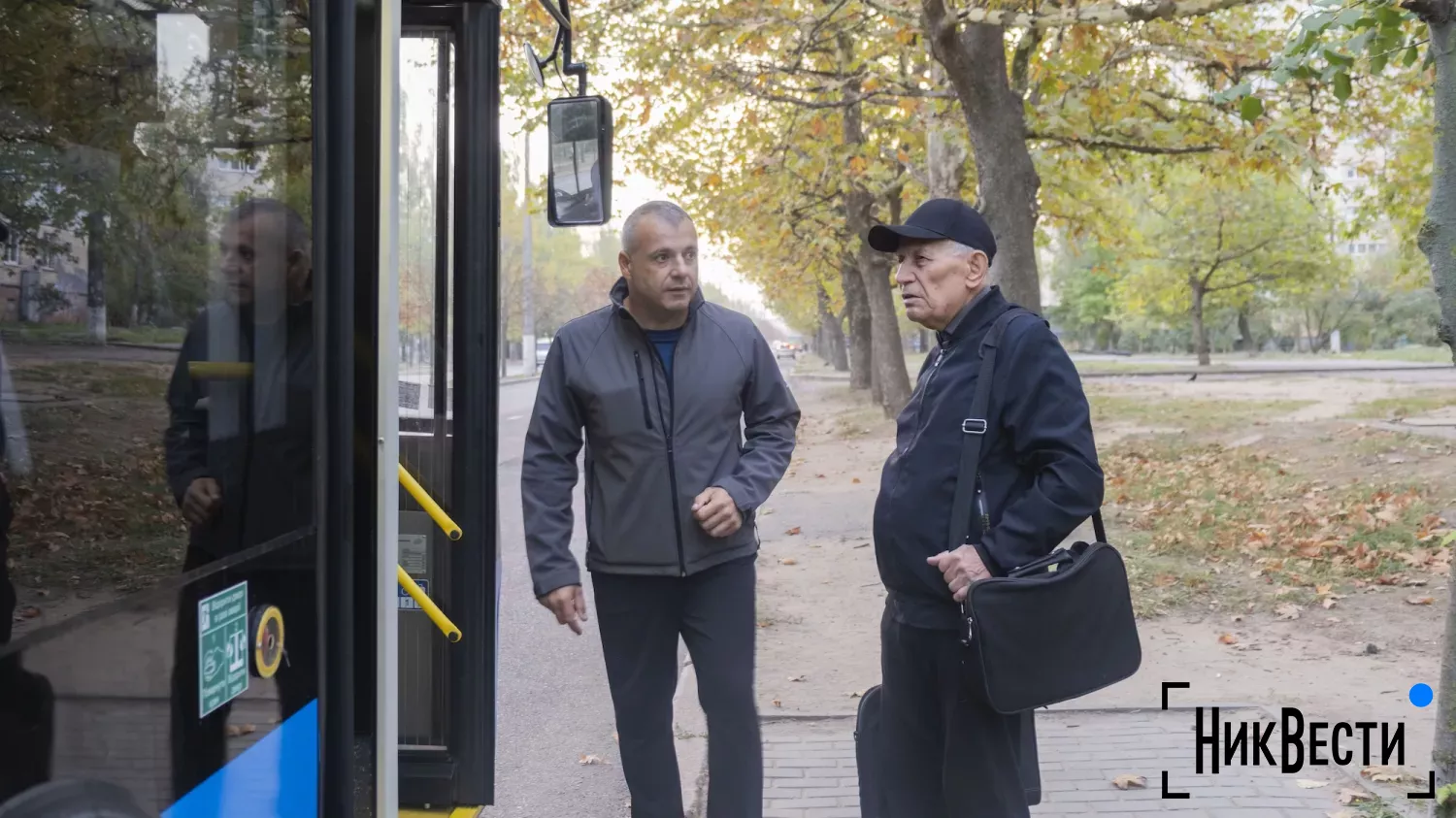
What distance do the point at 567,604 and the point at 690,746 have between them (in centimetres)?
216

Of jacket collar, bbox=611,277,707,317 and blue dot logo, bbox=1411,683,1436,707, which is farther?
blue dot logo, bbox=1411,683,1436,707

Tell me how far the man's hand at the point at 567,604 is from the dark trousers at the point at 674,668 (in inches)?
2.4

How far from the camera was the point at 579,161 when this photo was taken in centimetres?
385

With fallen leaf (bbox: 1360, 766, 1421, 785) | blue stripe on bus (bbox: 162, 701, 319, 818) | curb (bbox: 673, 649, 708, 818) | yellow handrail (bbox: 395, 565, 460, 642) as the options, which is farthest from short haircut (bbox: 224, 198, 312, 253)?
fallen leaf (bbox: 1360, 766, 1421, 785)

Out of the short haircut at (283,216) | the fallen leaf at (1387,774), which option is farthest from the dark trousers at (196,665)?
the fallen leaf at (1387,774)

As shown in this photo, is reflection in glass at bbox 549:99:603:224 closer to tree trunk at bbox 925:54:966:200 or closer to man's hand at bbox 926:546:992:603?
man's hand at bbox 926:546:992:603

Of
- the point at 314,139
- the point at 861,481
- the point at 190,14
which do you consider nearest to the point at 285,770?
the point at 314,139

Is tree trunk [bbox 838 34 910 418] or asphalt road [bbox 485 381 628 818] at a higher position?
tree trunk [bbox 838 34 910 418]

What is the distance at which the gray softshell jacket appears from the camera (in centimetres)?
357

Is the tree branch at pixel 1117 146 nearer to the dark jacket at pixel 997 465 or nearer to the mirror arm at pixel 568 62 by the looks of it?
the mirror arm at pixel 568 62

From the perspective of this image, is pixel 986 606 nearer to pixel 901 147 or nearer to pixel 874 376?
pixel 901 147

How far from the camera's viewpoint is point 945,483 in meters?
3.12

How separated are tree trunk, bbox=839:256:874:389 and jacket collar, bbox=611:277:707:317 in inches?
959

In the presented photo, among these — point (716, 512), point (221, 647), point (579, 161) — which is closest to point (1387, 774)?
point (716, 512)
